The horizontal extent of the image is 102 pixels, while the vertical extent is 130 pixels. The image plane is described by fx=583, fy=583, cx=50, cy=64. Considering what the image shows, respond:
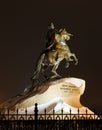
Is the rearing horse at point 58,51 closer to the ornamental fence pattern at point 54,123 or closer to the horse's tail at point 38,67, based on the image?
the horse's tail at point 38,67

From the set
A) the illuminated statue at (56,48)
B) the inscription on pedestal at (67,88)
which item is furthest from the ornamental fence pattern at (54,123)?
the illuminated statue at (56,48)

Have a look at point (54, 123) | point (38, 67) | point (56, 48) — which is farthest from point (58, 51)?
point (54, 123)

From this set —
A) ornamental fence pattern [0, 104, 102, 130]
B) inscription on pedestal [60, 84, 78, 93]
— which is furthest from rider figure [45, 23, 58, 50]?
ornamental fence pattern [0, 104, 102, 130]

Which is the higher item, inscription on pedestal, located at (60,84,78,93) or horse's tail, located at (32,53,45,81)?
horse's tail, located at (32,53,45,81)

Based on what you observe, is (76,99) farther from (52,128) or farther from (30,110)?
(52,128)

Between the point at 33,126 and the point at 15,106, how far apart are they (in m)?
3.87

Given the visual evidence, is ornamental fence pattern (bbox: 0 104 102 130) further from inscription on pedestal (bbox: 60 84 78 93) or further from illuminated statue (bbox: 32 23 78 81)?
illuminated statue (bbox: 32 23 78 81)

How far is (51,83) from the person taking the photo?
15.6 meters

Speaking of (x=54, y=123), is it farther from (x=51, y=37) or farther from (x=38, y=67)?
(x=38, y=67)

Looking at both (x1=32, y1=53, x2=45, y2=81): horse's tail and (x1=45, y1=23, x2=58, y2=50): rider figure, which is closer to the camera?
(x1=45, y1=23, x2=58, y2=50): rider figure

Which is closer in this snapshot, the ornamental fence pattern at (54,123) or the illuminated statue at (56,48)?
the ornamental fence pattern at (54,123)

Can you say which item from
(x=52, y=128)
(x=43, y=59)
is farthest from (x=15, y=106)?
(x=52, y=128)

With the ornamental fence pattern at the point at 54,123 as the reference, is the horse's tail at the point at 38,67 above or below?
above

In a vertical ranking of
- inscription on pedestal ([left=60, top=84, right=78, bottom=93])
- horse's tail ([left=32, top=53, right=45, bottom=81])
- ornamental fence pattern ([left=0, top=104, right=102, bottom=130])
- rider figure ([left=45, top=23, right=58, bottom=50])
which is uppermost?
rider figure ([left=45, top=23, right=58, bottom=50])
